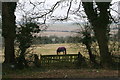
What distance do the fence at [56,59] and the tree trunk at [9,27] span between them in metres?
1.67

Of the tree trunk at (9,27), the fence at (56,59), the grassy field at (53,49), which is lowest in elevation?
the fence at (56,59)

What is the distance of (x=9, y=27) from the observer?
1000cm

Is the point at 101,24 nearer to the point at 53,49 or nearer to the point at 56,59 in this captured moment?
the point at 53,49

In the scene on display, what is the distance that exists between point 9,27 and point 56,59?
305 centimetres

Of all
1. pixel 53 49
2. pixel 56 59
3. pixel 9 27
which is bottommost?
pixel 56 59

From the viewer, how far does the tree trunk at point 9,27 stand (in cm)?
985

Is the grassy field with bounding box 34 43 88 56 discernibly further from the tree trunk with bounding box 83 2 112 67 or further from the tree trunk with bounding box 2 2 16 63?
the tree trunk with bounding box 83 2 112 67

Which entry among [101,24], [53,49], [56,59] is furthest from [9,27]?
[101,24]

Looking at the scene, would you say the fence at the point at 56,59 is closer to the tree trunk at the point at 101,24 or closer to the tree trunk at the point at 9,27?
the tree trunk at the point at 101,24

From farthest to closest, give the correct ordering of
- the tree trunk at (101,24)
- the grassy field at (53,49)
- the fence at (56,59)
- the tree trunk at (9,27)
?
the fence at (56,59), the grassy field at (53,49), the tree trunk at (101,24), the tree trunk at (9,27)

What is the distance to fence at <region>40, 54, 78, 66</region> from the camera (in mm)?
11398

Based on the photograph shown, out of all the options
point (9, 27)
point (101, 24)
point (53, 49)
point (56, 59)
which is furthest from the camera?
point (56, 59)

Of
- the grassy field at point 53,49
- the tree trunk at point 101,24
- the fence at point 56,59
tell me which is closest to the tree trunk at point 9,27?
the grassy field at point 53,49

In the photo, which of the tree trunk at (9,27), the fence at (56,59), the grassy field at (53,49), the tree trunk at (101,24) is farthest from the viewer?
the fence at (56,59)
